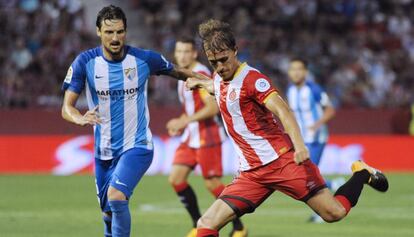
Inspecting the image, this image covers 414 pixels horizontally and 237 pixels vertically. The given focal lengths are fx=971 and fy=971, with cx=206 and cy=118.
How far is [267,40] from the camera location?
86.4 ft

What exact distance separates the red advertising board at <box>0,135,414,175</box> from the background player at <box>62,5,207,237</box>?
12.4 meters

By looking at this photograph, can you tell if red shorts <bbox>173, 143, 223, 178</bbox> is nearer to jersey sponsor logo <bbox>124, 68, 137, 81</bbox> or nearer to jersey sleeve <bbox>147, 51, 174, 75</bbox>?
jersey sleeve <bbox>147, 51, 174, 75</bbox>

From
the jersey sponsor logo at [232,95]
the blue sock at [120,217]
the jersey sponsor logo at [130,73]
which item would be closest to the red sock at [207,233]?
the blue sock at [120,217]

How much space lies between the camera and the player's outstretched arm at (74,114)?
324 inches

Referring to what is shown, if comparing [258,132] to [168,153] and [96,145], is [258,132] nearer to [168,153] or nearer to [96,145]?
[96,145]

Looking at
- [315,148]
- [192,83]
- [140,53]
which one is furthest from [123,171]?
[315,148]

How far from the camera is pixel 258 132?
8.23m

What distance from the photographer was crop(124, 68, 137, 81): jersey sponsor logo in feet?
29.9

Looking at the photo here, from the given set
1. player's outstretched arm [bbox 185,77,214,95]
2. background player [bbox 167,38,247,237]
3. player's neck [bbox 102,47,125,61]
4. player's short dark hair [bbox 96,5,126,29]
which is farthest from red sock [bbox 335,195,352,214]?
background player [bbox 167,38,247,237]

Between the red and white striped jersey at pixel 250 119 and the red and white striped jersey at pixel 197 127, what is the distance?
3832 millimetres

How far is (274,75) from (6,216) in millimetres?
12314

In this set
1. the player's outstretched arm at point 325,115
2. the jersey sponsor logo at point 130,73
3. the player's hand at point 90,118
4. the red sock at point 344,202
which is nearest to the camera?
the player's hand at point 90,118

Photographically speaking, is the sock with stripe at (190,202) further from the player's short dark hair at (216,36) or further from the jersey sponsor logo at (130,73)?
the player's short dark hair at (216,36)

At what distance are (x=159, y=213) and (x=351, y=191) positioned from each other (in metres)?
6.04
